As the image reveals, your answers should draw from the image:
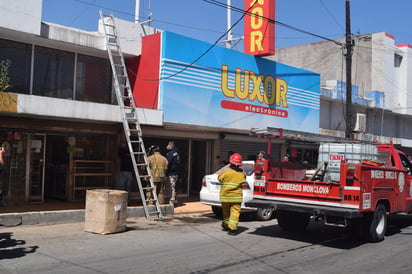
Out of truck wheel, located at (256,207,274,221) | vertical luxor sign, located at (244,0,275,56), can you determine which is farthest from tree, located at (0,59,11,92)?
vertical luxor sign, located at (244,0,275,56)

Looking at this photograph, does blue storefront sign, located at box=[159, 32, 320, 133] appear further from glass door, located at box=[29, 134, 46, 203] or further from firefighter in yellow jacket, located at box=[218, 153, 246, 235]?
firefighter in yellow jacket, located at box=[218, 153, 246, 235]

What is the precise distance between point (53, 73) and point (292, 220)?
814 cm

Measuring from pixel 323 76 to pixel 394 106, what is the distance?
222 inches

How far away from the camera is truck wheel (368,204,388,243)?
8.82 m

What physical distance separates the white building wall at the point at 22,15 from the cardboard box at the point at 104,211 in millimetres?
5136

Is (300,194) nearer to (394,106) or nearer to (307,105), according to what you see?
(307,105)

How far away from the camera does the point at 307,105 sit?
18922 millimetres

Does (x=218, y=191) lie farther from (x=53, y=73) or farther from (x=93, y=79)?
(x=53, y=73)

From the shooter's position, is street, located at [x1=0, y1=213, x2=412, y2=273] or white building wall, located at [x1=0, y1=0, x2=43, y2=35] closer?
street, located at [x1=0, y1=213, x2=412, y2=273]

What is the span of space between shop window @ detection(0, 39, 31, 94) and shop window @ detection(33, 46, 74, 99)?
24 cm

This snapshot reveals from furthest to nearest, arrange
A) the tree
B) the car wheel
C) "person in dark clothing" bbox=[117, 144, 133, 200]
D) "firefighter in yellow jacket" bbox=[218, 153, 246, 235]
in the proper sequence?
"person in dark clothing" bbox=[117, 144, 133, 200] → the car wheel → the tree → "firefighter in yellow jacket" bbox=[218, 153, 246, 235]

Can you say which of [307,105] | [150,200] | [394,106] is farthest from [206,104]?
[394,106]

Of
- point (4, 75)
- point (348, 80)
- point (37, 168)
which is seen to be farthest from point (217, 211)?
point (348, 80)

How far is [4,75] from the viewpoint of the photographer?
36.0 feet
